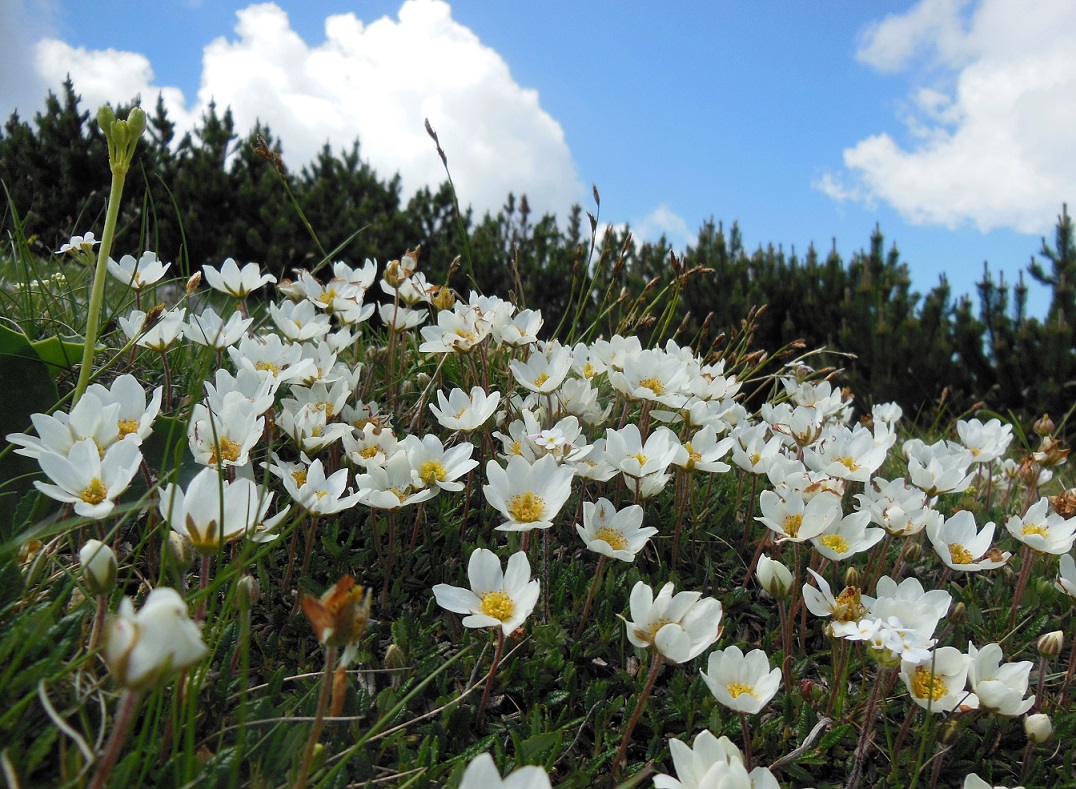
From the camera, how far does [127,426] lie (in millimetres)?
1494

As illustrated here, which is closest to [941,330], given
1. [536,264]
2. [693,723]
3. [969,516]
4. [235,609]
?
[536,264]

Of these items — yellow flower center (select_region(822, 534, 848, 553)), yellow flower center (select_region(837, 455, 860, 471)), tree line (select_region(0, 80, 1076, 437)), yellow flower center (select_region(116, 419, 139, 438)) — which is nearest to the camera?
yellow flower center (select_region(116, 419, 139, 438))

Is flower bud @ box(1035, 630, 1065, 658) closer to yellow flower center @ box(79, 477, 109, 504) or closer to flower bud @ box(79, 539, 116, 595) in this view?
flower bud @ box(79, 539, 116, 595)

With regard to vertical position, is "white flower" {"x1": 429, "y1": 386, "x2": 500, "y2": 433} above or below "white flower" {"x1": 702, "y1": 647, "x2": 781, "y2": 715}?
above

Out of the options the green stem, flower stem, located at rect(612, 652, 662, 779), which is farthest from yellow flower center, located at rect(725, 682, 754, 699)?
the green stem

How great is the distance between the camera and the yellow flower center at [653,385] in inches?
78.1

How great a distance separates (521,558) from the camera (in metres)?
1.34

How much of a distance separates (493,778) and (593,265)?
27.0 feet

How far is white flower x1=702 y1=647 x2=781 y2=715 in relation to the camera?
1224 millimetres

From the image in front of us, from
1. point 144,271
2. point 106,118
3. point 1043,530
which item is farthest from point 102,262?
point 1043,530

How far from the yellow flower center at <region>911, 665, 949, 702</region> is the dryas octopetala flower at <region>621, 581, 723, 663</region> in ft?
1.23

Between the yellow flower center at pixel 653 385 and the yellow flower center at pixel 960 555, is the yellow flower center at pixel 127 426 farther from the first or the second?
the yellow flower center at pixel 960 555

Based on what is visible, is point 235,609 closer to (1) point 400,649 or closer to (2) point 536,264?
(1) point 400,649

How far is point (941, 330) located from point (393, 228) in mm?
6350
